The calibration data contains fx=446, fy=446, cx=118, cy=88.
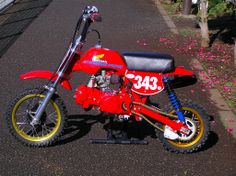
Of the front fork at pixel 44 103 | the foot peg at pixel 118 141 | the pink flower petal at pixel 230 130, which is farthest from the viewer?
the pink flower petal at pixel 230 130

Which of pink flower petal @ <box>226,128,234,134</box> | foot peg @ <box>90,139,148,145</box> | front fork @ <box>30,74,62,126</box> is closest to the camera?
front fork @ <box>30,74,62,126</box>

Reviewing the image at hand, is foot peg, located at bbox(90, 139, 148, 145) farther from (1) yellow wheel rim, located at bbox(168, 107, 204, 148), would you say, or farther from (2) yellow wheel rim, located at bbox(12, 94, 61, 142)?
(2) yellow wheel rim, located at bbox(12, 94, 61, 142)

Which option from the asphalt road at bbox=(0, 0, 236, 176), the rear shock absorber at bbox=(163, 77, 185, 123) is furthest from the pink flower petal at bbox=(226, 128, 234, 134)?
the rear shock absorber at bbox=(163, 77, 185, 123)

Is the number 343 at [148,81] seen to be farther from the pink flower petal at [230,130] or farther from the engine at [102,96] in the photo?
the pink flower petal at [230,130]

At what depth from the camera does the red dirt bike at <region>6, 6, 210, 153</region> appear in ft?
16.1

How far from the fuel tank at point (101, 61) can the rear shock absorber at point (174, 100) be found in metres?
0.50

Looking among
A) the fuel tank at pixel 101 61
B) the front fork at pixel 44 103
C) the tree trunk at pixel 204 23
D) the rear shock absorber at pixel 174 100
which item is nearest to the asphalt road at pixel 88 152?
the front fork at pixel 44 103

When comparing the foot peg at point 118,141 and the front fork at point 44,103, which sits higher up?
the front fork at point 44,103

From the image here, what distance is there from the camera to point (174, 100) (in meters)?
5.02

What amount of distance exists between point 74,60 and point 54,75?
29 cm

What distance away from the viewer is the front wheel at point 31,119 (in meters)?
5.09

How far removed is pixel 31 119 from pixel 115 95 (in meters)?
1.05

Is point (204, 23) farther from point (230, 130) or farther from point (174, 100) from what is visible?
point (174, 100)

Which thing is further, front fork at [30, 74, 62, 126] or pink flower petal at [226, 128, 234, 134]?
pink flower petal at [226, 128, 234, 134]
